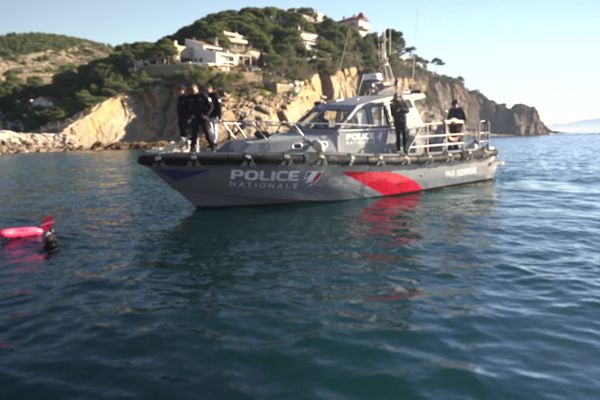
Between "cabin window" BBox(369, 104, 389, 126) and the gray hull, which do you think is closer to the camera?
the gray hull

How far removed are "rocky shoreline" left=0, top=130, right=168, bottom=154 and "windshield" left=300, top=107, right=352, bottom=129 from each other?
45.2 m

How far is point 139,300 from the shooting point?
6.27 meters

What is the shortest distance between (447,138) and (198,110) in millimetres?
8739

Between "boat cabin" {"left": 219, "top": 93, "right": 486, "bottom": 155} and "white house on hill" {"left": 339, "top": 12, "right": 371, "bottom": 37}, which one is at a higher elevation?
"white house on hill" {"left": 339, "top": 12, "right": 371, "bottom": 37}

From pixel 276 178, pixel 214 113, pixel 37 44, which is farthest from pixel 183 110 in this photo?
pixel 37 44

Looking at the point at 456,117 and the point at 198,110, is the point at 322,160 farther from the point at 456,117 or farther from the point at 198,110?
the point at 456,117

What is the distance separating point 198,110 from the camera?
12.0m

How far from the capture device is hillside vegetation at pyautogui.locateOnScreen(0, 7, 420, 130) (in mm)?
65500

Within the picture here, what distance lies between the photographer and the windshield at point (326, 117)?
546 inches

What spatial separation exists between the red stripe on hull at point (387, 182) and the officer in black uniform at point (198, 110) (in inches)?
161

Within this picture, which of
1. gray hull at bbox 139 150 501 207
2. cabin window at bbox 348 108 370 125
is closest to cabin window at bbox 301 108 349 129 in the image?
cabin window at bbox 348 108 370 125

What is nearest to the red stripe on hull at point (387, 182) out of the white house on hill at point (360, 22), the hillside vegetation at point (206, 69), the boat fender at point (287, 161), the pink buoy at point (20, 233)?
the boat fender at point (287, 161)

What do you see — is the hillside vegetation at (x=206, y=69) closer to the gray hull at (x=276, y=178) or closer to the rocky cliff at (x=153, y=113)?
the rocky cliff at (x=153, y=113)

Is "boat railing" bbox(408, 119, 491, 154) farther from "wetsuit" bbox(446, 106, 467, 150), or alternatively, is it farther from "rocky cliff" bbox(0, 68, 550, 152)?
"rocky cliff" bbox(0, 68, 550, 152)
